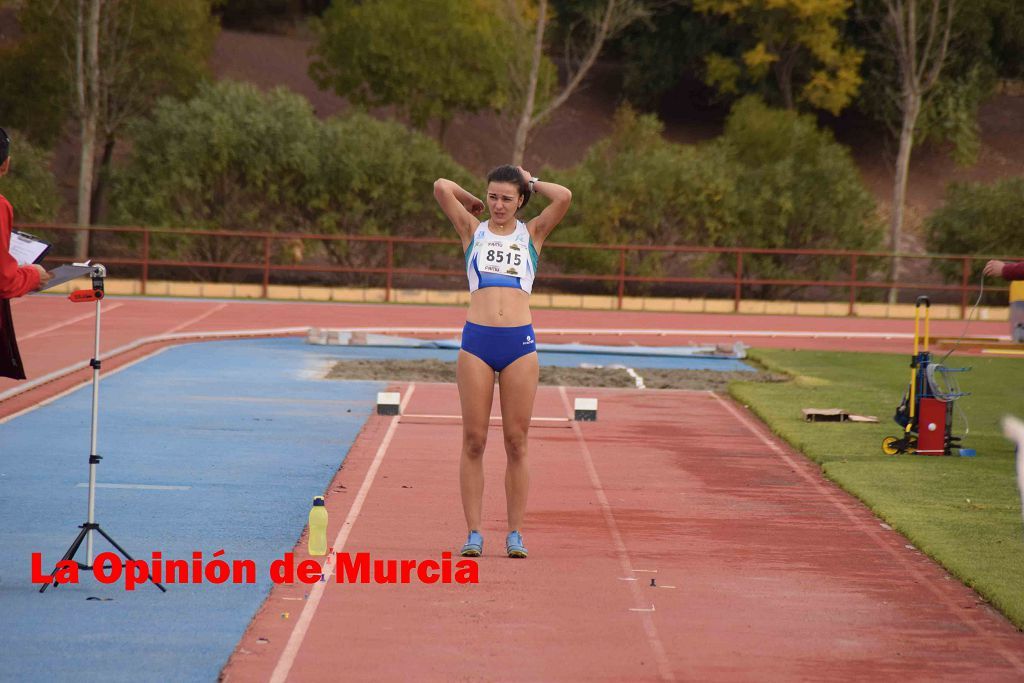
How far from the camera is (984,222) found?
39125 mm

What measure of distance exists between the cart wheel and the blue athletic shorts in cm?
585

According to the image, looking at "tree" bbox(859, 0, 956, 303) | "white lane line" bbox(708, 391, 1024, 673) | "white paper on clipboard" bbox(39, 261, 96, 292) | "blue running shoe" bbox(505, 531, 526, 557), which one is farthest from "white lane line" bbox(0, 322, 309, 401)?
"tree" bbox(859, 0, 956, 303)

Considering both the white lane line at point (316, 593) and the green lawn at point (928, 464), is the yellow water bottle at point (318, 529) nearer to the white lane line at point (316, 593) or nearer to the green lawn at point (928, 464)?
the white lane line at point (316, 593)

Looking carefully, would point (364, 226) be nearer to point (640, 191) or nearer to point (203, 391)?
point (640, 191)

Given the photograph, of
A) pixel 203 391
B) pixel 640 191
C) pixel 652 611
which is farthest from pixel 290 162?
pixel 652 611

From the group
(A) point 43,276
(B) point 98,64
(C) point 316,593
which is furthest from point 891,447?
(B) point 98,64

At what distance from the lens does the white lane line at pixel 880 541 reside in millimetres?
6848

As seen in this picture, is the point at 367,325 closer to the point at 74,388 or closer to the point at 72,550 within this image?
the point at 74,388

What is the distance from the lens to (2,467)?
10.8m

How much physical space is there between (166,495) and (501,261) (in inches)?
129

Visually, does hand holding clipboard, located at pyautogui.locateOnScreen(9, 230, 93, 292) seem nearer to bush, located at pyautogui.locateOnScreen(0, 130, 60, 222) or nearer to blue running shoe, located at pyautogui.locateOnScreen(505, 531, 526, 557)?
blue running shoe, located at pyautogui.locateOnScreen(505, 531, 526, 557)

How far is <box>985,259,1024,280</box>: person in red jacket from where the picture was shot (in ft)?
31.5

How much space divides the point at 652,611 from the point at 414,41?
152 ft

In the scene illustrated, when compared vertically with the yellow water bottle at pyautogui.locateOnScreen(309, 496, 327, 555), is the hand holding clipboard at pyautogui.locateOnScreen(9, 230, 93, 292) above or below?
above
